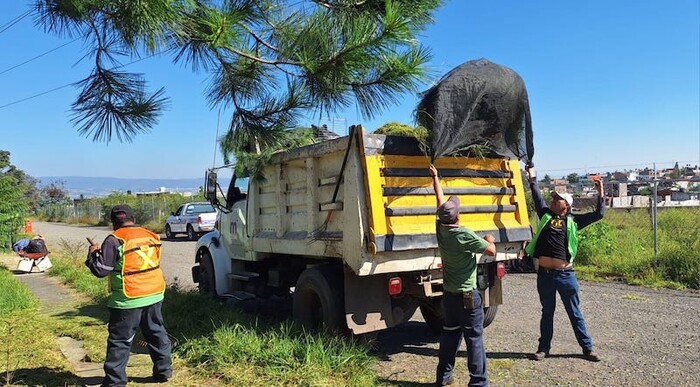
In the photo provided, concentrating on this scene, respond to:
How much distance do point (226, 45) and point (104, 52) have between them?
1224 mm

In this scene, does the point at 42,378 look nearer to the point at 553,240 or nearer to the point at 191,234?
the point at 553,240

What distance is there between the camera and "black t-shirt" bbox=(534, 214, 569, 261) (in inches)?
218

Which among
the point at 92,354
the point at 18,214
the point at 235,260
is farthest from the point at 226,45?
Result: the point at 18,214

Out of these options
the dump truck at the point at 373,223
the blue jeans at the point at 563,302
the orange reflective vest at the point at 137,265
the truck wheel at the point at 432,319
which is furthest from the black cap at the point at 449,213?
the orange reflective vest at the point at 137,265

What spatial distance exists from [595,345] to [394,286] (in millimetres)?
2420

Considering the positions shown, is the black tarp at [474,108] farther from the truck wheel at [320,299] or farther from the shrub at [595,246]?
the shrub at [595,246]

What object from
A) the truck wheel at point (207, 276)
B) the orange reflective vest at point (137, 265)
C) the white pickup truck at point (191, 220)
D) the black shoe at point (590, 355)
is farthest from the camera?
the white pickup truck at point (191, 220)

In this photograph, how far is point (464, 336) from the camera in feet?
15.3

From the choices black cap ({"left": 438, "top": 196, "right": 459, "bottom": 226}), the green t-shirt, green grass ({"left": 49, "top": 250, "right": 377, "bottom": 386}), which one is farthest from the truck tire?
black cap ({"left": 438, "top": 196, "right": 459, "bottom": 226})

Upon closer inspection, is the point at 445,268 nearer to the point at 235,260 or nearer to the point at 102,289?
the point at 235,260

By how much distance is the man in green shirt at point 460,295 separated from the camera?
180 inches

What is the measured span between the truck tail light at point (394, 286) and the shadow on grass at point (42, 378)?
2.74 meters

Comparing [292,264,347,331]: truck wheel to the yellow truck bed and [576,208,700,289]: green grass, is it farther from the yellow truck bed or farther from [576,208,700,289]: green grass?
[576,208,700,289]: green grass

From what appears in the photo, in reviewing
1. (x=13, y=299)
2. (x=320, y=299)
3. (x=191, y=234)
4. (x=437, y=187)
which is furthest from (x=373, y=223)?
(x=191, y=234)
